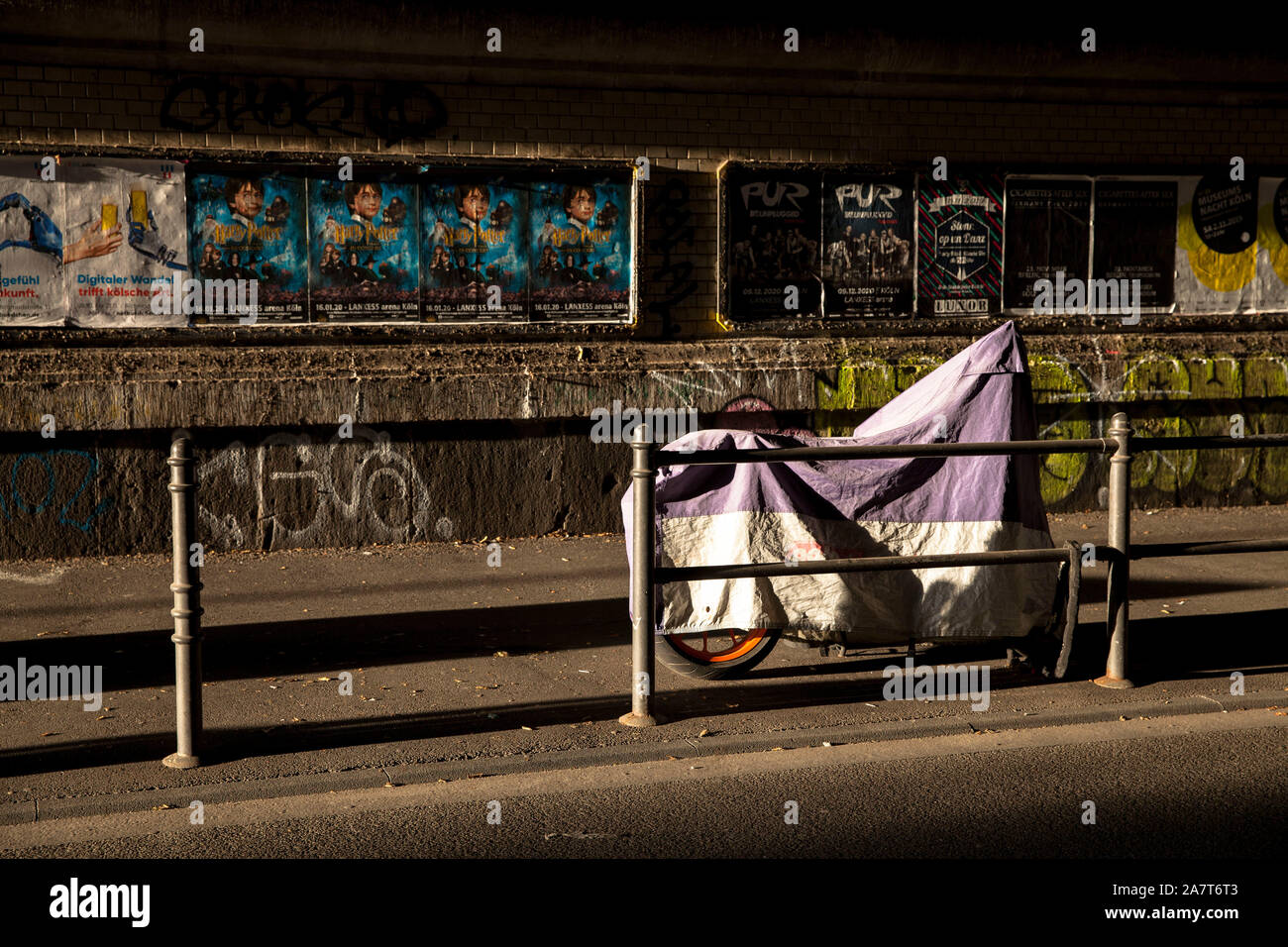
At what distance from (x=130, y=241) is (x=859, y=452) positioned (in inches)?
224

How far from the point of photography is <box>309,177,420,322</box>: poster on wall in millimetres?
9133

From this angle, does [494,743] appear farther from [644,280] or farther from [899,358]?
[899,358]

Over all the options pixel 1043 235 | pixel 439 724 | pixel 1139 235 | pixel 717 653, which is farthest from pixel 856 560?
pixel 1139 235

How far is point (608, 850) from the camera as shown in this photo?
4.19m

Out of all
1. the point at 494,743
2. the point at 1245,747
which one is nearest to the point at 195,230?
the point at 494,743

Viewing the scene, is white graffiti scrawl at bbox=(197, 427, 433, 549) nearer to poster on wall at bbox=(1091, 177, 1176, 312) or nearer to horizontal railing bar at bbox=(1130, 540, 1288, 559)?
horizontal railing bar at bbox=(1130, 540, 1288, 559)

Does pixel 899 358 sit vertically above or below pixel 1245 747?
above

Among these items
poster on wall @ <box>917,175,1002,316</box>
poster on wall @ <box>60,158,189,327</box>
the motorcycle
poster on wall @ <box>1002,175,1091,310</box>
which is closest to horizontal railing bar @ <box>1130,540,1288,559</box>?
the motorcycle

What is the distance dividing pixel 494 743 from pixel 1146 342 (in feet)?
24.8

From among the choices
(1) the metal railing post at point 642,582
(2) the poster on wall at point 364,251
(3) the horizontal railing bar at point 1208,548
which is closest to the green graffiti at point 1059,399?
(3) the horizontal railing bar at point 1208,548

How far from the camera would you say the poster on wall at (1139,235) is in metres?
10.7
